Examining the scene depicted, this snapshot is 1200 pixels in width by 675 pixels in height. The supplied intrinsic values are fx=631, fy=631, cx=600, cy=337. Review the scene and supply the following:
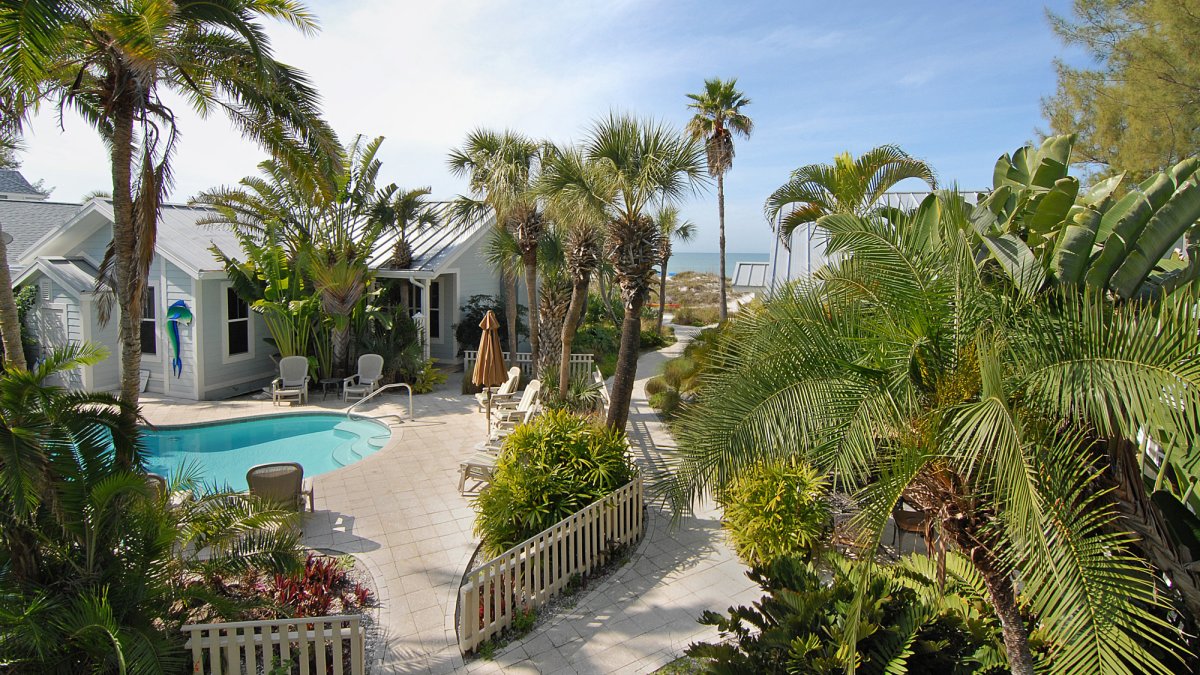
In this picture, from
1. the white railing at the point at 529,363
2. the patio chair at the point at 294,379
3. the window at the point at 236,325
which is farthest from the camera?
the white railing at the point at 529,363

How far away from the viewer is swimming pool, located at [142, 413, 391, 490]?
11609mm

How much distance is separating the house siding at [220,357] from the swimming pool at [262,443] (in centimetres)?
234

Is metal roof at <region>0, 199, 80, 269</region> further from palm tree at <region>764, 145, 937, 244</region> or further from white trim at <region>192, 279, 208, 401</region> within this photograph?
palm tree at <region>764, 145, 937, 244</region>

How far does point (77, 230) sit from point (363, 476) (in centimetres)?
1117

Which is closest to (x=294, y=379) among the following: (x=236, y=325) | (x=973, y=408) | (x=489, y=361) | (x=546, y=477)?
(x=236, y=325)

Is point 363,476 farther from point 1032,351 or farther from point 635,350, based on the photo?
point 1032,351

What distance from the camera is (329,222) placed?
16.7 m

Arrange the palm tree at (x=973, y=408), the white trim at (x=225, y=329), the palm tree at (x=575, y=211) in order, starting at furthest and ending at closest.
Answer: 1. the white trim at (x=225, y=329)
2. the palm tree at (x=575, y=211)
3. the palm tree at (x=973, y=408)

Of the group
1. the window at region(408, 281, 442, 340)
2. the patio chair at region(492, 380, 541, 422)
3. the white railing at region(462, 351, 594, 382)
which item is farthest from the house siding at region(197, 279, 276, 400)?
the patio chair at region(492, 380, 541, 422)

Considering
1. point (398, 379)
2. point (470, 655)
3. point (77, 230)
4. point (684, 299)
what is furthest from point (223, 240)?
point (684, 299)

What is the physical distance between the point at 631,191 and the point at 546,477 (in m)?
5.00

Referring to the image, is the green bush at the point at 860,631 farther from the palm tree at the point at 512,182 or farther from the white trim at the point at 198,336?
the white trim at the point at 198,336

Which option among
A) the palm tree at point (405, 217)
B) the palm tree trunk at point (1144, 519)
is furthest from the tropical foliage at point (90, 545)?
the palm tree at point (405, 217)

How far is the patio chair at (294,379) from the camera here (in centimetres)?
1489
